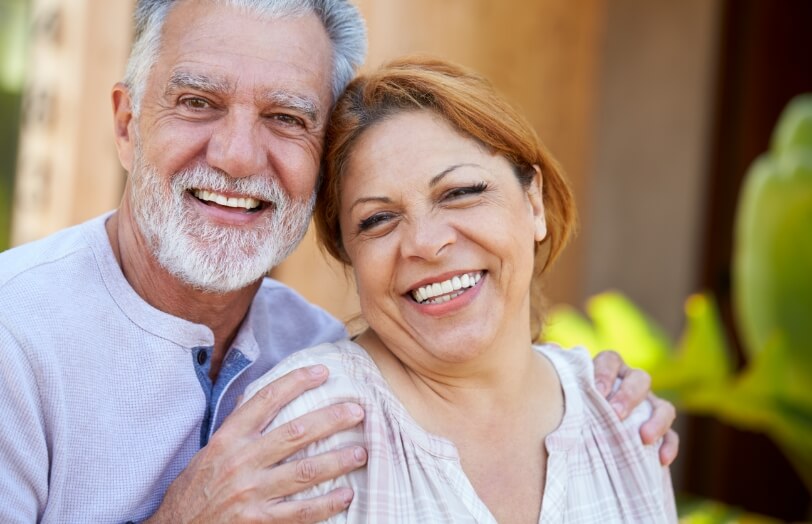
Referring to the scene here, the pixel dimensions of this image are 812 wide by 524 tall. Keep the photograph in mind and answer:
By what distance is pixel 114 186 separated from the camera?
156 inches

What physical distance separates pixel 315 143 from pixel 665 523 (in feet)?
3.43

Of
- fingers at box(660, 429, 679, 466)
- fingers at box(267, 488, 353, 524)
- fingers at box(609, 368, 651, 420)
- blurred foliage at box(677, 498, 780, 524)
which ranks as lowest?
blurred foliage at box(677, 498, 780, 524)

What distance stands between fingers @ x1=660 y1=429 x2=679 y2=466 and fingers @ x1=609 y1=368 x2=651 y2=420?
3.9 inches

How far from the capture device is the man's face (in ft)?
6.48

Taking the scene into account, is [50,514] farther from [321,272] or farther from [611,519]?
[321,272]

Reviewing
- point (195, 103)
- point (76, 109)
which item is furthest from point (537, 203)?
point (76, 109)

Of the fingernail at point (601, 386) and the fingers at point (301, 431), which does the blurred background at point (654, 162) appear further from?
the fingers at point (301, 431)

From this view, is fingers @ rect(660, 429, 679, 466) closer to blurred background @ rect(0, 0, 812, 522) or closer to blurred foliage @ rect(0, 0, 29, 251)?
blurred background @ rect(0, 0, 812, 522)

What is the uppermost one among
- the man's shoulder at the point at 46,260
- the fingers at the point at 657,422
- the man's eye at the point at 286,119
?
the man's eye at the point at 286,119

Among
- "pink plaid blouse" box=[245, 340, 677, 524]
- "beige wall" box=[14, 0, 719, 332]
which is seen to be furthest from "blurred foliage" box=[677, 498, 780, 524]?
"pink plaid blouse" box=[245, 340, 677, 524]

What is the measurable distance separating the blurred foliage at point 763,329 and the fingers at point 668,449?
1674 millimetres

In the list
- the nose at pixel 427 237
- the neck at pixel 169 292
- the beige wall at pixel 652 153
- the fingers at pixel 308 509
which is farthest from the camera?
the beige wall at pixel 652 153

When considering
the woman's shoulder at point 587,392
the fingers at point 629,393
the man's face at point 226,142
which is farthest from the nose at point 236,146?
the fingers at point 629,393

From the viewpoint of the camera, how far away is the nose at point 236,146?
1955 mm
